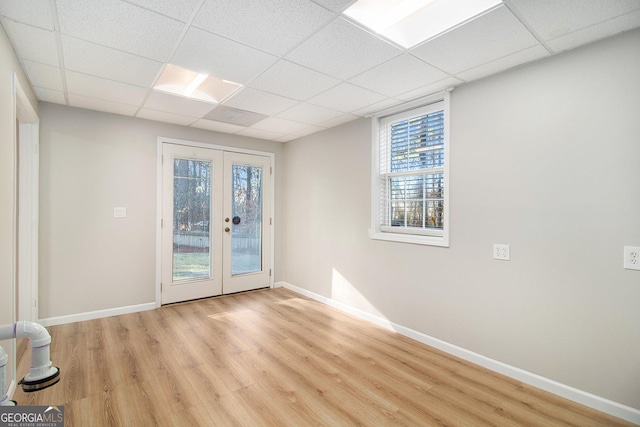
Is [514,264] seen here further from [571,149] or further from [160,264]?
[160,264]

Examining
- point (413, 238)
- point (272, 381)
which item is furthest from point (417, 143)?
point (272, 381)

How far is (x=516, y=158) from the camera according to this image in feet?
8.42

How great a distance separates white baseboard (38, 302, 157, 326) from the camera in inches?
140

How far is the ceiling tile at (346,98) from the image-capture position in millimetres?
3033

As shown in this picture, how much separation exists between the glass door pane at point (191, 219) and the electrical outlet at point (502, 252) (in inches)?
147

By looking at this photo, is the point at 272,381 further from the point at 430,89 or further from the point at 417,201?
the point at 430,89

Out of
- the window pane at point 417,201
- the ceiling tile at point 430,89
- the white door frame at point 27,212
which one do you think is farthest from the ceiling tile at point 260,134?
the white door frame at point 27,212

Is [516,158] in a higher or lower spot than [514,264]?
higher

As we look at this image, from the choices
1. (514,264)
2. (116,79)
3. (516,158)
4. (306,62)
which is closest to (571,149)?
(516,158)

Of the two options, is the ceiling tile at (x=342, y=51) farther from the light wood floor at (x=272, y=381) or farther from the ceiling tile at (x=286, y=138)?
the light wood floor at (x=272, y=381)

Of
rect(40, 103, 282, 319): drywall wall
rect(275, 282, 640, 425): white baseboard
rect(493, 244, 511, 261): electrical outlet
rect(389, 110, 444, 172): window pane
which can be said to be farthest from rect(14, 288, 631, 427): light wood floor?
rect(389, 110, 444, 172): window pane

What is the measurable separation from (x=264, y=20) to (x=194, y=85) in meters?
1.60

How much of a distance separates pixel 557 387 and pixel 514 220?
1272 mm

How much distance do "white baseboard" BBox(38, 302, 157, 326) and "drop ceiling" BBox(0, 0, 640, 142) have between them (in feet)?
8.10
